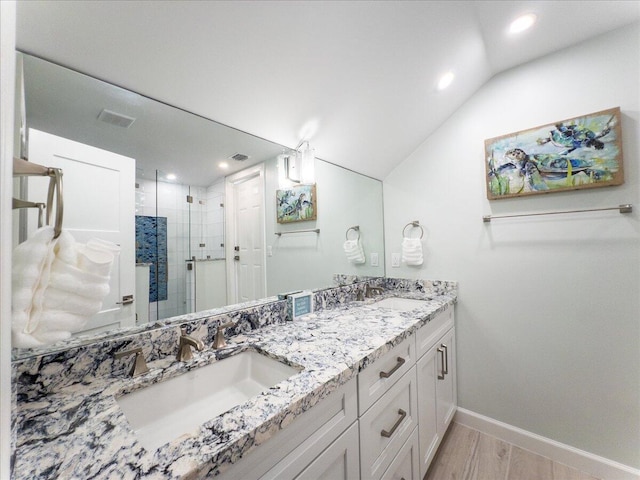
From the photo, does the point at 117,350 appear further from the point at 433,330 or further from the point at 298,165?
the point at 433,330

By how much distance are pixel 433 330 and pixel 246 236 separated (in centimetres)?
122

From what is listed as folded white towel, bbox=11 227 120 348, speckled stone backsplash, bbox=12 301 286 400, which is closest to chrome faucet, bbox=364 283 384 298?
speckled stone backsplash, bbox=12 301 286 400

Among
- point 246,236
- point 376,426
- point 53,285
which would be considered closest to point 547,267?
point 376,426

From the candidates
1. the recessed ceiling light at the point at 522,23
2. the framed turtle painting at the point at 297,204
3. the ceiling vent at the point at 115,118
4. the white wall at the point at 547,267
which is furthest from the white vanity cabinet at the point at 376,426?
the recessed ceiling light at the point at 522,23

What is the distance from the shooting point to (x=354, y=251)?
196cm

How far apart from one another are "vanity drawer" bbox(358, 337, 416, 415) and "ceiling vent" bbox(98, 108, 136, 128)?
1195mm

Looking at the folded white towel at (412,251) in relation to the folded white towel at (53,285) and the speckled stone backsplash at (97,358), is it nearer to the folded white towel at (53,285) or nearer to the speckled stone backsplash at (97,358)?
the speckled stone backsplash at (97,358)

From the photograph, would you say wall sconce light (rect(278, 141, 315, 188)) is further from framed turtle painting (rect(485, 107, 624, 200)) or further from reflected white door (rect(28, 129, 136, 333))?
framed turtle painting (rect(485, 107, 624, 200))

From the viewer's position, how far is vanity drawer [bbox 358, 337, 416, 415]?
88 cm

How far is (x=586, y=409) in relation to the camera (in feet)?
4.66

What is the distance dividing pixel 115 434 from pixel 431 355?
1430 millimetres

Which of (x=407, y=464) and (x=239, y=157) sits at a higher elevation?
(x=239, y=157)

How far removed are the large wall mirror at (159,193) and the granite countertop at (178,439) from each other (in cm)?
23

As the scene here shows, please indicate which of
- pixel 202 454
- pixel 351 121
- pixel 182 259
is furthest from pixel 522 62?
pixel 202 454
